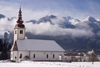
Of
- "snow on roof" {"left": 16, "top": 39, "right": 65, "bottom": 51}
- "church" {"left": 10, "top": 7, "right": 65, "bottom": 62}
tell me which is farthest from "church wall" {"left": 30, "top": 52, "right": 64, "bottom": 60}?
"snow on roof" {"left": 16, "top": 39, "right": 65, "bottom": 51}

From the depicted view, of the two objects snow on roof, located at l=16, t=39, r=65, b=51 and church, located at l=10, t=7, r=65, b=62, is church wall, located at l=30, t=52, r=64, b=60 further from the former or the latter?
snow on roof, located at l=16, t=39, r=65, b=51

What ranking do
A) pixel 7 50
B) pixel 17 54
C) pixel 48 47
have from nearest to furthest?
pixel 17 54, pixel 48 47, pixel 7 50

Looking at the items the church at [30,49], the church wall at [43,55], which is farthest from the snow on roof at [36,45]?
the church wall at [43,55]

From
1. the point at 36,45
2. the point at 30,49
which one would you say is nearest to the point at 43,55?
the point at 36,45

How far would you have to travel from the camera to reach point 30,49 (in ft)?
238

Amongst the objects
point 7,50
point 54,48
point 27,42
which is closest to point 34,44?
point 27,42

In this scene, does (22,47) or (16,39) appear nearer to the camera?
(22,47)


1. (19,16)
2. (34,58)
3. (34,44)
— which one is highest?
(19,16)

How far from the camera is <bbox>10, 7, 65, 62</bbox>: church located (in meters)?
71.6

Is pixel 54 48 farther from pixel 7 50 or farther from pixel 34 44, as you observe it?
pixel 7 50

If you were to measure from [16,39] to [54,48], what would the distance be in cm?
1382

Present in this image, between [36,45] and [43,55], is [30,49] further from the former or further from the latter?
[43,55]

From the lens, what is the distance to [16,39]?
77062mm

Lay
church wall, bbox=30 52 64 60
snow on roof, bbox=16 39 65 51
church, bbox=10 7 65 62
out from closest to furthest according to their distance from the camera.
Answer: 1. church, bbox=10 7 65 62
2. church wall, bbox=30 52 64 60
3. snow on roof, bbox=16 39 65 51
